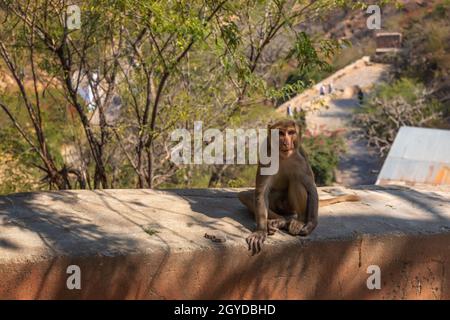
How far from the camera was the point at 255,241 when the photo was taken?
13.4 ft

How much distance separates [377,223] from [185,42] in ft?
8.77

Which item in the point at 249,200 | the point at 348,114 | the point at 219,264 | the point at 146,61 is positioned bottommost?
the point at 348,114

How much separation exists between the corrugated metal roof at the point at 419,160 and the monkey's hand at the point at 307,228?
723 centimetres

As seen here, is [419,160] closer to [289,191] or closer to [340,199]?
[340,199]

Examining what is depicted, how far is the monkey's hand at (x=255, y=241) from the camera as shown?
4082 mm

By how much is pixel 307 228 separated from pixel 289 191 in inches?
12.5

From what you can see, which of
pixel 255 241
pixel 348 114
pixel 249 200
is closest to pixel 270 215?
pixel 249 200

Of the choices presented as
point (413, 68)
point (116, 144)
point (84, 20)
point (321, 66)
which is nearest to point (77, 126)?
point (116, 144)

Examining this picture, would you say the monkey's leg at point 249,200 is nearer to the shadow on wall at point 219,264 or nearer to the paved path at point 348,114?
the shadow on wall at point 219,264

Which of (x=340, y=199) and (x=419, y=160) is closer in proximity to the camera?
(x=340, y=199)

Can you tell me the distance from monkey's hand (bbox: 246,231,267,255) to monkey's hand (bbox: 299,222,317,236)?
0.28 m

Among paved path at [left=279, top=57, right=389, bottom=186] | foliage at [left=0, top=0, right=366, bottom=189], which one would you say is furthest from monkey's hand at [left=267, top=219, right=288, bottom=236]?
paved path at [left=279, top=57, right=389, bottom=186]

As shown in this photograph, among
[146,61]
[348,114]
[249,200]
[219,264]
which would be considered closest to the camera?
[219,264]

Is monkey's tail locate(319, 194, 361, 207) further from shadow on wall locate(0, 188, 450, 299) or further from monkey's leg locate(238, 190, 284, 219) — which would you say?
monkey's leg locate(238, 190, 284, 219)
